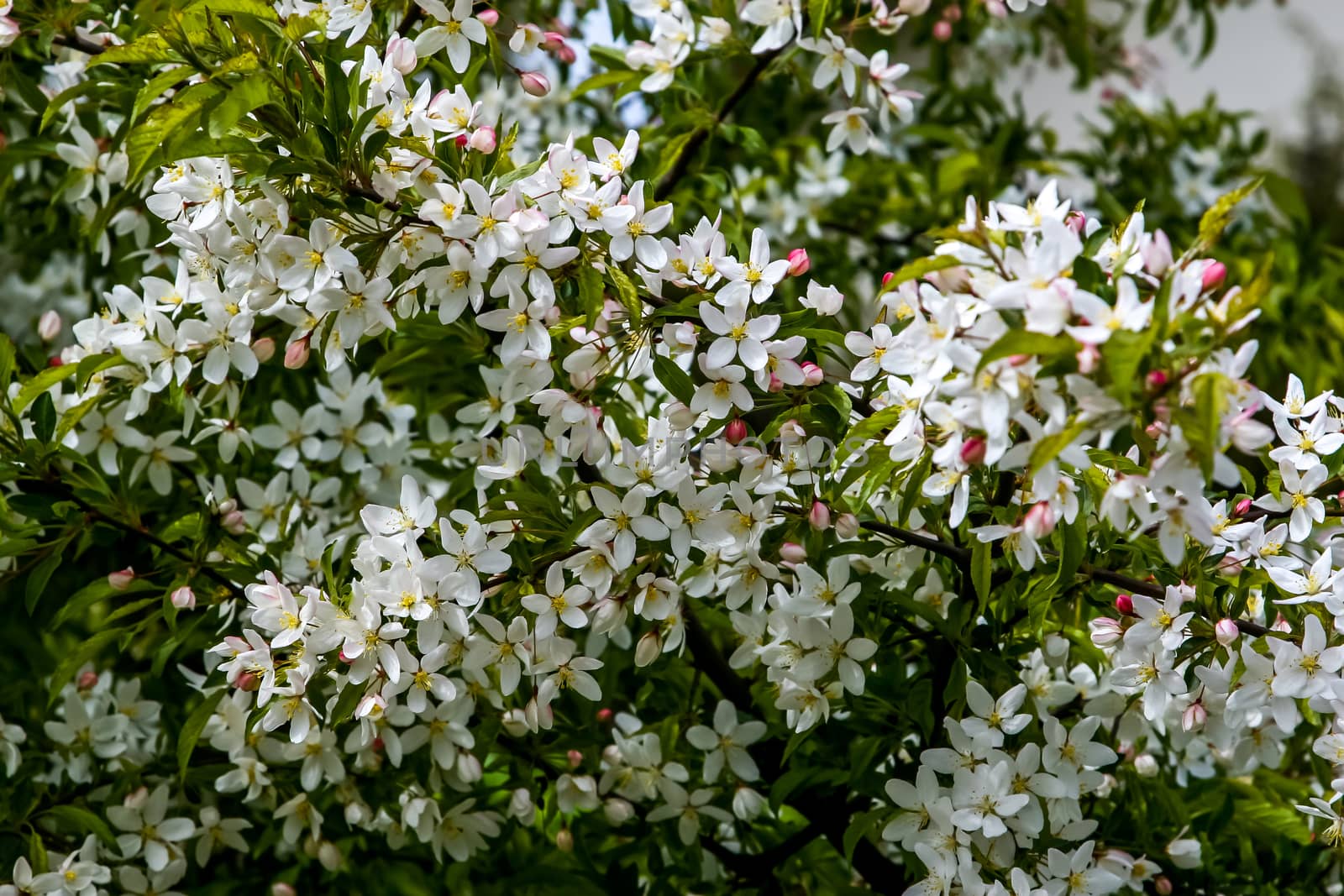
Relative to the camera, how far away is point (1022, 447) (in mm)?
805

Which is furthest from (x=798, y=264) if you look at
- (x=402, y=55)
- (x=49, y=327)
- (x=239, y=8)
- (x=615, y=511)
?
(x=49, y=327)

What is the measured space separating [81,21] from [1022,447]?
1.05 m

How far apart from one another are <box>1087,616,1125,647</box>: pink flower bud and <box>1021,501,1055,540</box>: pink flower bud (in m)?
0.25

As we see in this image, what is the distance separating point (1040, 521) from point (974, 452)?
0.23 feet

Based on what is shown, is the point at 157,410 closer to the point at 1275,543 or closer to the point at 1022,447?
the point at 1022,447

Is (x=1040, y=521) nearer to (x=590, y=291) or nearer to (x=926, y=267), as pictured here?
(x=926, y=267)

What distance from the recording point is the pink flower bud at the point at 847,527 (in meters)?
1.02

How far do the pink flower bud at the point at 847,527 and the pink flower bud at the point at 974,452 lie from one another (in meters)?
0.21

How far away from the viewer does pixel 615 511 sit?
104 cm

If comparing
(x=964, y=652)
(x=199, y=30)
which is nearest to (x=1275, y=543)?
(x=964, y=652)

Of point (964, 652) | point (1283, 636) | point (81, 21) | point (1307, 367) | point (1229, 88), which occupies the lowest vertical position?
point (1229, 88)

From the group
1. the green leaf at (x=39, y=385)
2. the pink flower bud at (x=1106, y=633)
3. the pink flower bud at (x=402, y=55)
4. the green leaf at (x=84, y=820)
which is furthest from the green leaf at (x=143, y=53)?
the pink flower bud at (x=1106, y=633)

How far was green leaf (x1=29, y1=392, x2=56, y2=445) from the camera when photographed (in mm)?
1177

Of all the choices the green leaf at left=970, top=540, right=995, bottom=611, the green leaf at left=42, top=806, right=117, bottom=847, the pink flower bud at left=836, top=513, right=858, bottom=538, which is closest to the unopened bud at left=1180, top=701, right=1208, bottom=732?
the green leaf at left=970, top=540, right=995, bottom=611
